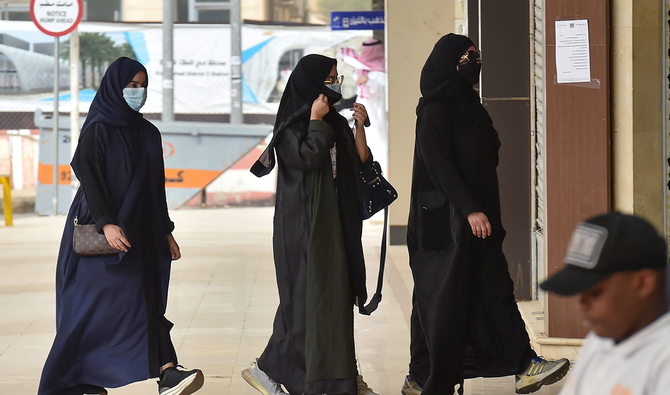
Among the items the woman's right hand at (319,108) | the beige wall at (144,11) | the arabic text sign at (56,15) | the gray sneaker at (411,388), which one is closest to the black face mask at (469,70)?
the woman's right hand at (319,108)

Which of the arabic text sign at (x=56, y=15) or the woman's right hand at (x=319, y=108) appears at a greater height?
the arabic text sign at (x=56, y=15)

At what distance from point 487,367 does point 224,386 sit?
1.30m

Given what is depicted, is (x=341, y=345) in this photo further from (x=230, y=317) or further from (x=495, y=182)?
(x=230, y=317)

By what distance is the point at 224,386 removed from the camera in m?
4.40

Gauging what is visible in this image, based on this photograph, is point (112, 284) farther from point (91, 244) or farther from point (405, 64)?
point (405, 64)

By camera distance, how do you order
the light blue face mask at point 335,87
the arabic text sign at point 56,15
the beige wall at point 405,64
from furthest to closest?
the arabic text sign at point 56,15
the beige wall at point 405,64
the light blue face mask at point 335,87

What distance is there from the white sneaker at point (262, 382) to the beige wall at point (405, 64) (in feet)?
19.0

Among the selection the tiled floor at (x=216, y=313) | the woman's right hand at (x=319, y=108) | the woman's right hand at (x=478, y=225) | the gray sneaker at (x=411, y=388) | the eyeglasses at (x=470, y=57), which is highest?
the eyeglasses at (x=470, y=57)

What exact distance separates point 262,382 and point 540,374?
3.80ft

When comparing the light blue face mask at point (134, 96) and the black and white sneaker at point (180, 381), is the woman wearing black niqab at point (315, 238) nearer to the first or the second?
the black and white sneaker at point (180, 381)

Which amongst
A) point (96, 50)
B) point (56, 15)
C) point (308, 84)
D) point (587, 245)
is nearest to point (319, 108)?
point (308, 84)

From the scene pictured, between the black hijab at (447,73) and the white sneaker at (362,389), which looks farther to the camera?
the white sneaker at (362,389)

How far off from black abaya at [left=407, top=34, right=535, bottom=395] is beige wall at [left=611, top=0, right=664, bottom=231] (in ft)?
2.72

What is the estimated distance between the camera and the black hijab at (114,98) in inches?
152
